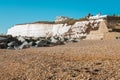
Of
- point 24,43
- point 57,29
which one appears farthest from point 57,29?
point 24,43

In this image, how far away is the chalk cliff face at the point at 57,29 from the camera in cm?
4623

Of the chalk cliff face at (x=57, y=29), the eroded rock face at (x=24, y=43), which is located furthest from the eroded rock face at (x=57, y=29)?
the eroded rock face at (x=24, y=43)

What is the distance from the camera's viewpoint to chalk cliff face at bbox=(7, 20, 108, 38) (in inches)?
1820

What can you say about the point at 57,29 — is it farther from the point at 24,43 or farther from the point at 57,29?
the point at 24,43

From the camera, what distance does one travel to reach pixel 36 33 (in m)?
63.5

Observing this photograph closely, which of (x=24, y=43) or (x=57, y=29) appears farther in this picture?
(x=57, y=29)

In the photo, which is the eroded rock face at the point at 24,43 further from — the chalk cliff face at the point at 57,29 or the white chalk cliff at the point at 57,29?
the chalk cliff face at the point at 57,29

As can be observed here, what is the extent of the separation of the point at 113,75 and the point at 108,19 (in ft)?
112

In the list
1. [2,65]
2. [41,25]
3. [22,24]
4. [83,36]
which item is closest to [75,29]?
[83,36]

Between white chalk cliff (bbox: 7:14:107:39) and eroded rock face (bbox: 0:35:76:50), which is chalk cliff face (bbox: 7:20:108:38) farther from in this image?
eroded rock face (bbox: 0:35:76:50)

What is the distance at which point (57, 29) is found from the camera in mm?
56469

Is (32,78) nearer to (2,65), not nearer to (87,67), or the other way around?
(87,67)

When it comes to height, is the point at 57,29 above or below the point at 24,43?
above

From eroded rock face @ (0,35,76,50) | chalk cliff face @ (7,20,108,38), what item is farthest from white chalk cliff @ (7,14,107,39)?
eroded rock face @ (0,35,76,50)
